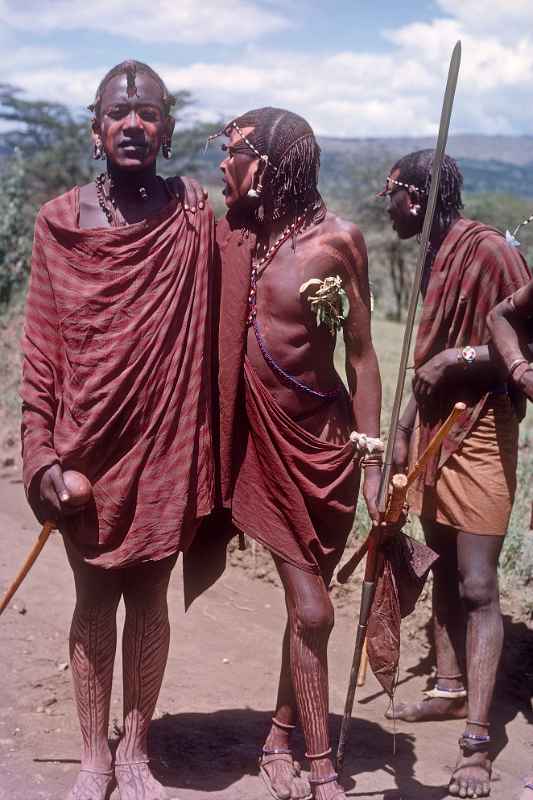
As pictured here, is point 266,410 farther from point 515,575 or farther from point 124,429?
point 515,575

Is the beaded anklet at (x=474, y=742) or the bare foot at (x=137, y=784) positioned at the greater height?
the bare foot at (x=137, y=784)

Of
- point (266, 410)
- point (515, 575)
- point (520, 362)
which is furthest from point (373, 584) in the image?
point (515, 575)

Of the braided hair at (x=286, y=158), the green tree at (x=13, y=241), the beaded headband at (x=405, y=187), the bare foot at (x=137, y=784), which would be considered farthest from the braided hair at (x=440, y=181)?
the green tree at (x=13, y=241)

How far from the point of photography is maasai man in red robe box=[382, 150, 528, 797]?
3752mm

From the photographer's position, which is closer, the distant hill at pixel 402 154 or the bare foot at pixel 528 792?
the bare foot at pixel 528 792

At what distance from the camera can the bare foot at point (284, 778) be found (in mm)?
3383

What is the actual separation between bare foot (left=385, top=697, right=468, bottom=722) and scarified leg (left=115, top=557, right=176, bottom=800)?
129 cm

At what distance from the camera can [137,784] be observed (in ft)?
10.6

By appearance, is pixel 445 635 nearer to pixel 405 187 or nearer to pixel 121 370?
pixel 405 187

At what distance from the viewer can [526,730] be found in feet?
13.9

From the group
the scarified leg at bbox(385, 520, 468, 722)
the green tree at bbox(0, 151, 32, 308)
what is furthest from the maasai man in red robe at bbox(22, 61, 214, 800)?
the green tree at bbox(0, 151, 32, 308)

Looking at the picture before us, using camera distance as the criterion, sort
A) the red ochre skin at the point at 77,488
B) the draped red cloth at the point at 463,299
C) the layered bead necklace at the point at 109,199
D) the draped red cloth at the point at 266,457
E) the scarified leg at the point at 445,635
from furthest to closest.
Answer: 1. the scarified leg at the point at 445,635
2. the draped red cloth at the point at 463,299
3. the draped red cloth at the point at 266,457
4. the layered bead necklace at the point at 109,199
5. the red ochre skin at the point at 77,488

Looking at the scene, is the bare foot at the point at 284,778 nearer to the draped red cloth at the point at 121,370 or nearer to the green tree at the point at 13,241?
the draped red cloth at the point at 121,370

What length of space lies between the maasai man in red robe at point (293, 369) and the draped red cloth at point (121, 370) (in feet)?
0.53
